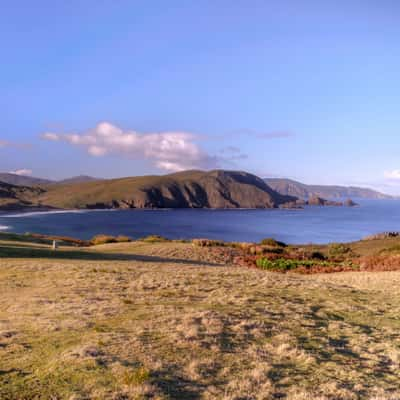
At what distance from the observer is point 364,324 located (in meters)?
10.8

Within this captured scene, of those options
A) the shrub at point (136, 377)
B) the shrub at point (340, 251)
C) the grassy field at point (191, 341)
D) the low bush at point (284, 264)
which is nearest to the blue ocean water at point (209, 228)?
the shrub at point (340, 251)

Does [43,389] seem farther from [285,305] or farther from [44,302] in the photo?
[285,305]

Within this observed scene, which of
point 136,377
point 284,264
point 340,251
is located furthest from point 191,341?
point 340,251

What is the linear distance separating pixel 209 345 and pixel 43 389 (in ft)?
11.2

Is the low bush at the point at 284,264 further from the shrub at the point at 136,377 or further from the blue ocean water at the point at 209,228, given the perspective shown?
the blue ocean water at the point at 209,228

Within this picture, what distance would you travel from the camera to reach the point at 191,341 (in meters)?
7.97

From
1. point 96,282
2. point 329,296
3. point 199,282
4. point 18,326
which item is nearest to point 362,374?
point 18,326

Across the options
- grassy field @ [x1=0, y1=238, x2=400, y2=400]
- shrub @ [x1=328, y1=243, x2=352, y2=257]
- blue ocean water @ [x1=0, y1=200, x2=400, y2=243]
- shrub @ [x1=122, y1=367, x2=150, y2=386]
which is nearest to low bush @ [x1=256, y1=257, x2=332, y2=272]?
shrub @ [x1=328, y1=243, x2=352, y2=257]

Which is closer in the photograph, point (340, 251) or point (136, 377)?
point (136, 377)

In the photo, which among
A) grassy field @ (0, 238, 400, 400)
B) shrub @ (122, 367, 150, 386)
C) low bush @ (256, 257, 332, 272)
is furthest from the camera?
low bush @ (256, 257, 332, 272)

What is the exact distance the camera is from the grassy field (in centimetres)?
582

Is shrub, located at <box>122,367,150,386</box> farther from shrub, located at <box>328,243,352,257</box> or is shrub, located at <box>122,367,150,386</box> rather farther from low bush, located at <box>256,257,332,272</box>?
shrub, located at <box>328,243,352,257</box>

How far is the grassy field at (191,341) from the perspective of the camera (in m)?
5.82

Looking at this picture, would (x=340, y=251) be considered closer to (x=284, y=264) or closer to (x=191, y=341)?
(x=284, y=264)
